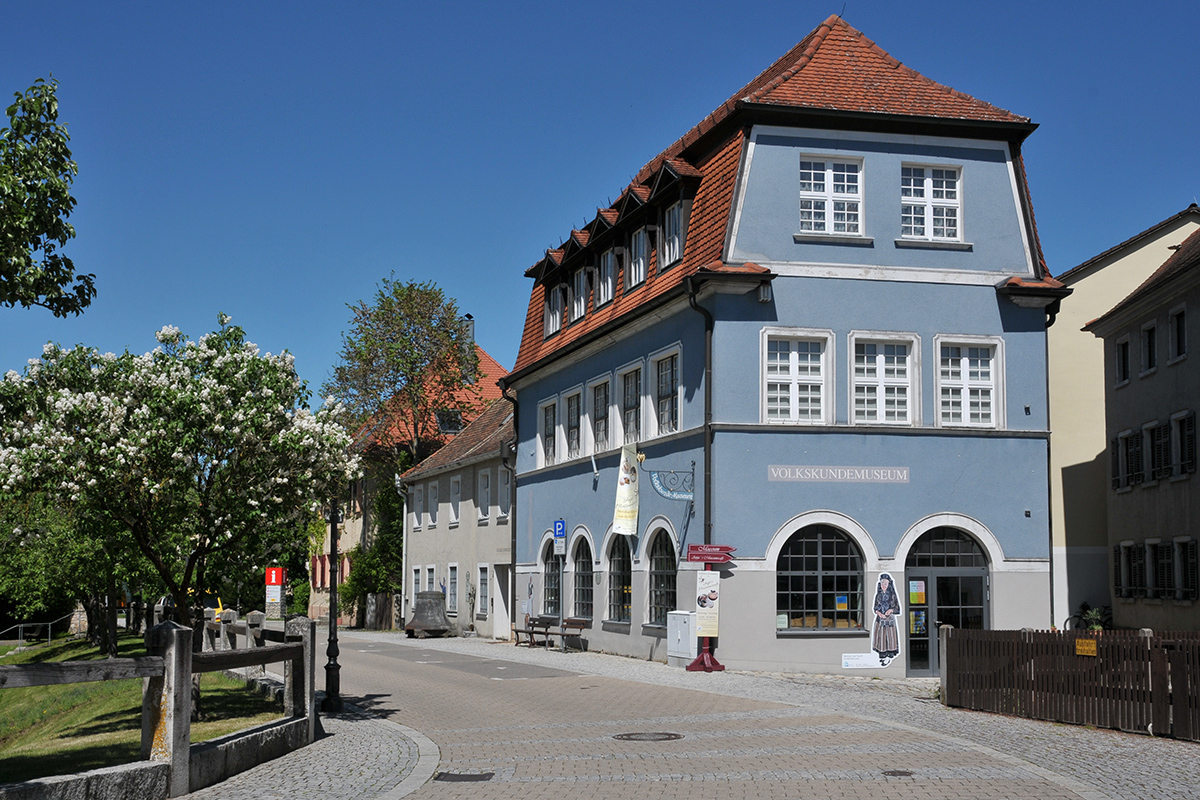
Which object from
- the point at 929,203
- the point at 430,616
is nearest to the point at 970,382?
the point at 929,203

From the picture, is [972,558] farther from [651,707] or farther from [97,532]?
[97,532]

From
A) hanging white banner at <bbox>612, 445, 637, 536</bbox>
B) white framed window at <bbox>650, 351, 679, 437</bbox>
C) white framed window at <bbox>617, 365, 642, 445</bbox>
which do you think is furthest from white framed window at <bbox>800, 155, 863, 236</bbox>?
hanging white banner at <bbox>612, 445, 637, 536</bbox>

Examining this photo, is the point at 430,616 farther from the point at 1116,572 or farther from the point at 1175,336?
the point at 1175,336

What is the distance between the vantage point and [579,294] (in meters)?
33.0

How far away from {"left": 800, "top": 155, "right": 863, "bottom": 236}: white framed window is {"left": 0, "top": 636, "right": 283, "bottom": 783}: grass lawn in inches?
543

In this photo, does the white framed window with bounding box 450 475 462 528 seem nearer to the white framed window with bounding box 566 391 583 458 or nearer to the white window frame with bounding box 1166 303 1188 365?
the white framed window with bounding box 566 391 583 458

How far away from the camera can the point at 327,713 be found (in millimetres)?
16984

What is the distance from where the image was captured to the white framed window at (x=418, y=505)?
4881 centimetres

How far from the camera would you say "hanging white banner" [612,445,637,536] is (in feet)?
90.5

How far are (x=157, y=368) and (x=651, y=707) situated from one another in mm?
7967

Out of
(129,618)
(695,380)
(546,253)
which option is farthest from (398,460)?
(695,380)

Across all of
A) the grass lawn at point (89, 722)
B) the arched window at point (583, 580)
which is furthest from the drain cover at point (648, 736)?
the arched window at point (583, 580)

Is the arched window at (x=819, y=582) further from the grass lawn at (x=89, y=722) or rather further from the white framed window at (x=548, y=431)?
the white framed window at (x=548, y=431)

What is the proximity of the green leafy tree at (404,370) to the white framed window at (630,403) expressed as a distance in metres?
22.6
